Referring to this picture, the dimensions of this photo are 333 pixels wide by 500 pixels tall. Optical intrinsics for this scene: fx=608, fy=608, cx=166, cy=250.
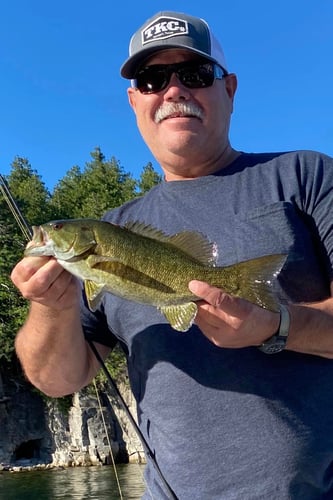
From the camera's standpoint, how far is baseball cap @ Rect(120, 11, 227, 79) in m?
3.17

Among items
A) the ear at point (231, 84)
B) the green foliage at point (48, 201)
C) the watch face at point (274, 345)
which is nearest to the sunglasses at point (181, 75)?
the ear at point (231, 84)

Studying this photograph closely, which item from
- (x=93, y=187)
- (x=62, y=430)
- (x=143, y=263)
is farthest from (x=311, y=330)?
(x=93, y=187)

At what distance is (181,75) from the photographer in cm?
322

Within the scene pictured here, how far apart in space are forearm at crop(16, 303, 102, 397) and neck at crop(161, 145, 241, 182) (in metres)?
0.95

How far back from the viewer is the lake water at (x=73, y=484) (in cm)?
2392

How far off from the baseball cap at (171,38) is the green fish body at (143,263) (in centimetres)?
107

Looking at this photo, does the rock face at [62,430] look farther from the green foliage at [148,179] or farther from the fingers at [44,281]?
the fingers at [44,281]

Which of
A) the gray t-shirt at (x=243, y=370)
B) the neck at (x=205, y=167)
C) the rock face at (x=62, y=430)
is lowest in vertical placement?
the rock face at (x=62, y=430)

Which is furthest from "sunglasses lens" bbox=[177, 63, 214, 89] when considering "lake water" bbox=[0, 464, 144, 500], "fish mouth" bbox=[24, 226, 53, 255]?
"lake water" bbox=[0, 464, 144, 500]

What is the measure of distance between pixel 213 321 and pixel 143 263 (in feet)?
1.46

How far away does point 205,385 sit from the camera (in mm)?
2621

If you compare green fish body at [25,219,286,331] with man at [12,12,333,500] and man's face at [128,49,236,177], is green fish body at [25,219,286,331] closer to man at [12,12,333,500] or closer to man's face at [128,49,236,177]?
man at [12,12,333,500]

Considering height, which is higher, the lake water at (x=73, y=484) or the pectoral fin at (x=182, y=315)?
the pectoral fin at (x=182, y=315)

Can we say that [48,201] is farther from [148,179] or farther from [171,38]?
[171,38]
